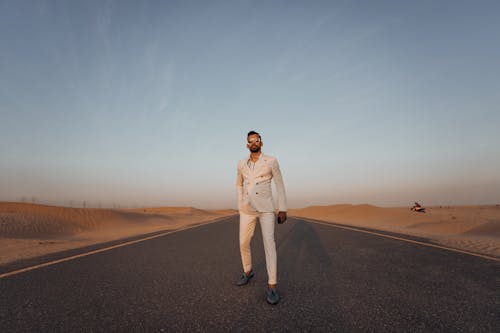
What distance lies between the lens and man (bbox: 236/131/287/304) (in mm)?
3539

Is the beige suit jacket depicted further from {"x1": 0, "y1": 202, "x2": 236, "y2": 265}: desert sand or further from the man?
{"x1": 0, "y1": 202, "x2": 236, "y2": 265}: desert sand

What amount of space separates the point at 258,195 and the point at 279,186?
337mm

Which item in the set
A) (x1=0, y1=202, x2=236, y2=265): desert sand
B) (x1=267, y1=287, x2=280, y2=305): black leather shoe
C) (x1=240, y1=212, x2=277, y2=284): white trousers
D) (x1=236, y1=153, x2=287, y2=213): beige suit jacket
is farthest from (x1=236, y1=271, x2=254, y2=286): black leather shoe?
(x1=0, y1=202, x2=236, y2=265): desert sand

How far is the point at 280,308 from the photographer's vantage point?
9.47 feet

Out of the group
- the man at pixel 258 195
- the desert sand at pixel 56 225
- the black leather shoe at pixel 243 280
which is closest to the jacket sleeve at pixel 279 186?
the man at pixel 258 195

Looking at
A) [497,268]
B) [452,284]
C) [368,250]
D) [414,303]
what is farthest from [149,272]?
[497,268]

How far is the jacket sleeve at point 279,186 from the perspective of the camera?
3.67 m

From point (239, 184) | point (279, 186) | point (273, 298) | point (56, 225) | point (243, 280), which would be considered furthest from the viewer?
point (56, 225)

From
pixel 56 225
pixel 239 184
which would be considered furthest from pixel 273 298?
pixel 56 225

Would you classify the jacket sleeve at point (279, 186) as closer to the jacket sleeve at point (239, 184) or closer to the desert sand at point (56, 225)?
the jacket sleeve at point (239, 184)

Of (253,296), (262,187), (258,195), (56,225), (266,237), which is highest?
(262,187)

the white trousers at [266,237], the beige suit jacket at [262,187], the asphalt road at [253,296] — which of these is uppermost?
the beige suit jacket at [262,187]

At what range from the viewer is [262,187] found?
3.64 m

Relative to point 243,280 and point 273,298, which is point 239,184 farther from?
point 273,298
